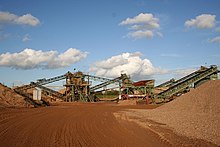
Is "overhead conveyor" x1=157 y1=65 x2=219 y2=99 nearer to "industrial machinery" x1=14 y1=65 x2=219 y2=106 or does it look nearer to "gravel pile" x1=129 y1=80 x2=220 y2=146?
"industrial machinery" x1=14 y1=65 x2=219 y2=106

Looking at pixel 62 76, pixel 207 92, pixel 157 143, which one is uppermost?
pixel 62 76

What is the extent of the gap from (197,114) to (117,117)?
6271 mm

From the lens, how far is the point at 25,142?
941cm

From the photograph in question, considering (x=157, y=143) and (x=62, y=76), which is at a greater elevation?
(x=62, y=76)

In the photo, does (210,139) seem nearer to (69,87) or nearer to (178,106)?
(178,106)

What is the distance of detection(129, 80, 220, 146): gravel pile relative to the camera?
12.8 metres

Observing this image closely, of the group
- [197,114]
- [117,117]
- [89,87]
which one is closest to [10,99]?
[117,117]

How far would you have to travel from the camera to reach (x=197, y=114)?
63.3ft

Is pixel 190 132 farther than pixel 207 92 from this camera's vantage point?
No

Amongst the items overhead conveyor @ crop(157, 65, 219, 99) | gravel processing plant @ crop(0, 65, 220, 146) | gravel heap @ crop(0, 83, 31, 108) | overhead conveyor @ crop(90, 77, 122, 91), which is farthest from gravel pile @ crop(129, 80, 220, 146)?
overhead conveyor @ crop(90, 77, 122, 91)

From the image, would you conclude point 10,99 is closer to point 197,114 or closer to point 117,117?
point 117,117

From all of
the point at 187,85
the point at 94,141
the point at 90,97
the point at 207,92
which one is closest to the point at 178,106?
the point at 207,92

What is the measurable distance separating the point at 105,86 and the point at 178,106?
4322 cm

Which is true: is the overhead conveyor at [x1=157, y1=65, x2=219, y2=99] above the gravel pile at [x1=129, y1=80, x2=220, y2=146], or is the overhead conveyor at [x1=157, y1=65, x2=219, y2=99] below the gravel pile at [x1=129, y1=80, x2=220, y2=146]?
above
